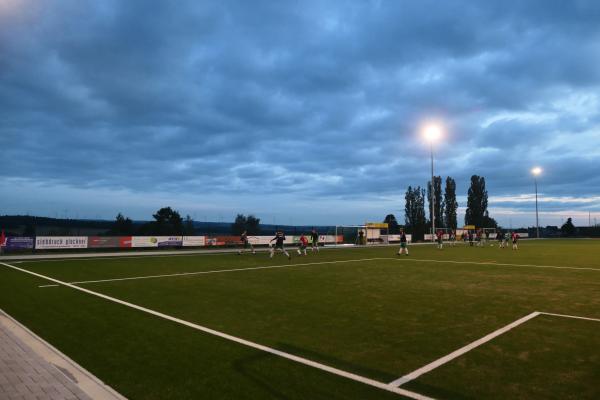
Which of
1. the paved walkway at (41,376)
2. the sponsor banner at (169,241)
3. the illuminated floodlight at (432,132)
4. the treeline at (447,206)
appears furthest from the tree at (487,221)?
the paved walkway at (41,376)

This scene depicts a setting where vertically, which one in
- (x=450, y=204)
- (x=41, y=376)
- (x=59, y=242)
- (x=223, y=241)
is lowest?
(x=41, y=376)

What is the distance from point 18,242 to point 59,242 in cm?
277

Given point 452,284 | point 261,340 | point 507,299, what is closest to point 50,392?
point 261,340

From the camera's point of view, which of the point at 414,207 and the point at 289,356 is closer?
the point at 289,356

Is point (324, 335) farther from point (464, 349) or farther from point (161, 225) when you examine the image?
point (161, 225)

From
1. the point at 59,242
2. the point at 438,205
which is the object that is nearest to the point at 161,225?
the point at 59,242

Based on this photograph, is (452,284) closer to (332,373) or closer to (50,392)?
(332,373)

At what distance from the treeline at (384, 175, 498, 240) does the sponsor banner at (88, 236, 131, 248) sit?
5153 centimetres

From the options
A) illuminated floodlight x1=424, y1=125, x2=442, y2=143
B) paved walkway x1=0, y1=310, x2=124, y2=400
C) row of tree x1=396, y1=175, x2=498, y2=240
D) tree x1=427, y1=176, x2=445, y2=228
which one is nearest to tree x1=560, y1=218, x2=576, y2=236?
row of tree x1=396, y1=175, x2=498, y2=240

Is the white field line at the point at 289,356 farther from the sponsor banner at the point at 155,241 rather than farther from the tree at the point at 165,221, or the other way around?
the tree at the point at 165,221

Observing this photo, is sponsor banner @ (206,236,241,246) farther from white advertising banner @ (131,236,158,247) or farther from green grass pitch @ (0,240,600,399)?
green grass pitch @ (0,240,600,399)

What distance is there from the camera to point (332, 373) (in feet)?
16.5

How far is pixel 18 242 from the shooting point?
2927cm

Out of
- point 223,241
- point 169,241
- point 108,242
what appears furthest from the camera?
point 223,241
